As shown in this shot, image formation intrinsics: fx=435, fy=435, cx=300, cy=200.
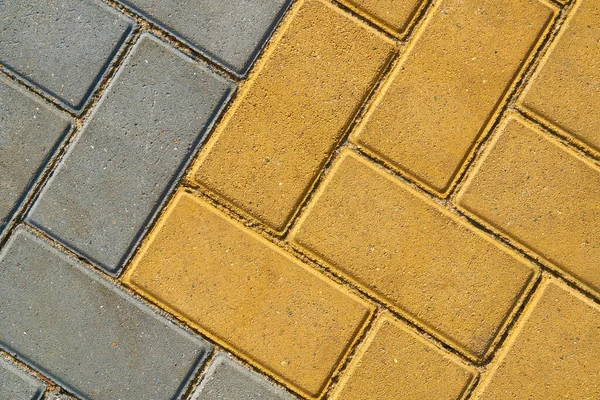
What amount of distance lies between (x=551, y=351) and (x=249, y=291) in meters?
1.01

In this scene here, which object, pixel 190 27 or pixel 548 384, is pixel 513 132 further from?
pixel 190 27

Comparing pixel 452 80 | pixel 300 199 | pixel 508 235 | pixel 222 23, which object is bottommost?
pixel 300 199

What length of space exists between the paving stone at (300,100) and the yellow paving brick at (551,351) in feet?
2.83

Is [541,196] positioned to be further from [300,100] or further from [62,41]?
[62,41]

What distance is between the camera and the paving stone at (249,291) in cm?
144

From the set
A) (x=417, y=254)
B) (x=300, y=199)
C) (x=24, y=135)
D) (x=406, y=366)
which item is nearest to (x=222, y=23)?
(x=300, y=199)

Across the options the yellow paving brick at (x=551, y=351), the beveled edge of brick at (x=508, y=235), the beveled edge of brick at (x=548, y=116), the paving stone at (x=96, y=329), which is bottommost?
the paving stone at (x=96, y=329)

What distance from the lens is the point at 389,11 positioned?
143 centimetres

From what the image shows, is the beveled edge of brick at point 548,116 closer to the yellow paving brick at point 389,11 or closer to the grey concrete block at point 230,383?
the yellow paving brick at point 389,11

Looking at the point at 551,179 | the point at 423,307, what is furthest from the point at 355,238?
the point at 551,179

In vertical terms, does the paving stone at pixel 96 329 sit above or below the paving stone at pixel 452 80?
below

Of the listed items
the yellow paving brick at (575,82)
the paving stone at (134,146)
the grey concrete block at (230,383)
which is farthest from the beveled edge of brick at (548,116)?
the grey concrete block at (230,383)

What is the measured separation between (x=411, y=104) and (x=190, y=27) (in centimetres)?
77

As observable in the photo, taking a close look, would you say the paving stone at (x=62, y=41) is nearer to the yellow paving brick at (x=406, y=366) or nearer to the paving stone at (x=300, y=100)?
the paving stone at (x=300, y=100)
